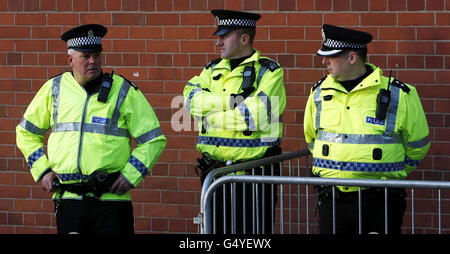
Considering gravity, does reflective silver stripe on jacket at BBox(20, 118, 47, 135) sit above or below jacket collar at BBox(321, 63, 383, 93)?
below

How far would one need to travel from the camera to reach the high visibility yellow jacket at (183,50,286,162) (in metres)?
6.74

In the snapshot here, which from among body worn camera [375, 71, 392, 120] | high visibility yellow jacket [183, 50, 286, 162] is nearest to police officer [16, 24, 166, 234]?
high visibility yellow jacket [183, 50, 286, 162]

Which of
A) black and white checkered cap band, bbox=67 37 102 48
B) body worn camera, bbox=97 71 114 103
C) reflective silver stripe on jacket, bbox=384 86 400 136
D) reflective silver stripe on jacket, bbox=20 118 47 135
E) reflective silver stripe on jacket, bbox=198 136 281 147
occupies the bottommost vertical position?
reflective silver stripe on jacket, bbox=198 136 281 147

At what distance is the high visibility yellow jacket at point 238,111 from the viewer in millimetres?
6742

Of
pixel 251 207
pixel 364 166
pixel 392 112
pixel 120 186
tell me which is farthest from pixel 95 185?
pixel 392 112

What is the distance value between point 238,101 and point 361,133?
3.72 feet

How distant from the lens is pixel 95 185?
626 centimetres

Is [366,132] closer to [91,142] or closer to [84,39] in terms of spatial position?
[91,142]

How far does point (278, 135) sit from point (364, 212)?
1213 millimetres

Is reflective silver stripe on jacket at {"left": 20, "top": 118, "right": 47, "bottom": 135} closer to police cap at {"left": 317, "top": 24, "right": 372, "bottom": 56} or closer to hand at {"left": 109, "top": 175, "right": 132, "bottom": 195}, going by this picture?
hand at {"left": 109, "top": 175, "right": 132, "bottom": 195}

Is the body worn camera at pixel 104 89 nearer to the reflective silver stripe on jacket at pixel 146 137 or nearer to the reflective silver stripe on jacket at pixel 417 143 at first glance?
the reflective silver stripe on jacket at pixel 146 137

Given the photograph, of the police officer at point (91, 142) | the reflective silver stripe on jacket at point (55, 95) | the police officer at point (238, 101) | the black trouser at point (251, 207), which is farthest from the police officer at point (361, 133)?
the reflective silver stripe on jacket at point (55, 95)

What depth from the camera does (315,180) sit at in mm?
5145

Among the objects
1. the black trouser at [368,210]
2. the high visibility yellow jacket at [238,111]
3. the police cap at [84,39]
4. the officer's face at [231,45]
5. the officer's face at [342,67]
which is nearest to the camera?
the black trouser at [368,210]
